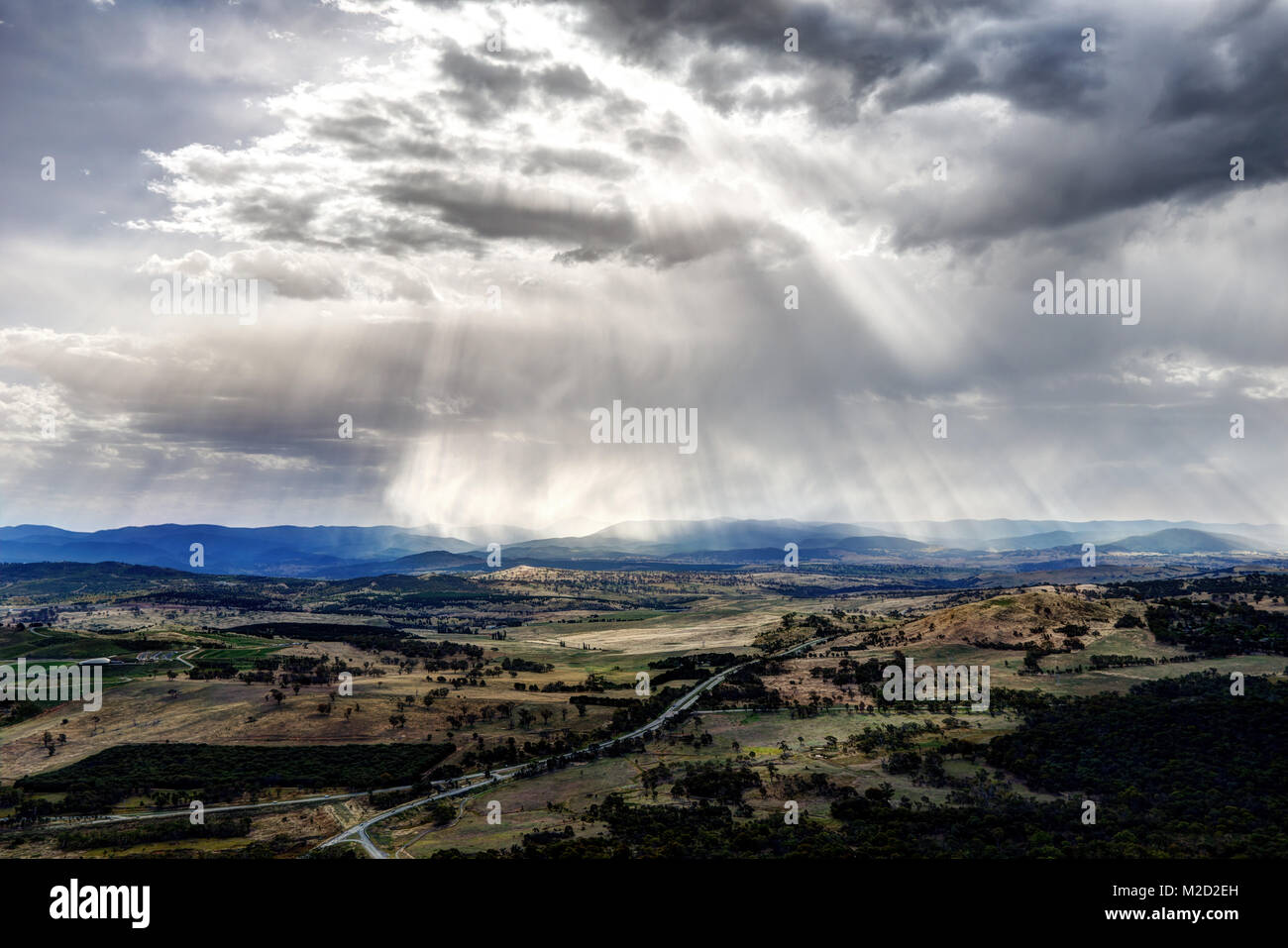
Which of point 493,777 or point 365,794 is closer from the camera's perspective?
point 365,794

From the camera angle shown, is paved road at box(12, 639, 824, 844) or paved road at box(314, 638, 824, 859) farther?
paved road at box(12, 639, 824, 844)

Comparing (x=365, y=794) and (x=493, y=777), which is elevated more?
(x=365, y=794)

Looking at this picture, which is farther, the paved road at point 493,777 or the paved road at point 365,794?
the paved road at point 365,794
